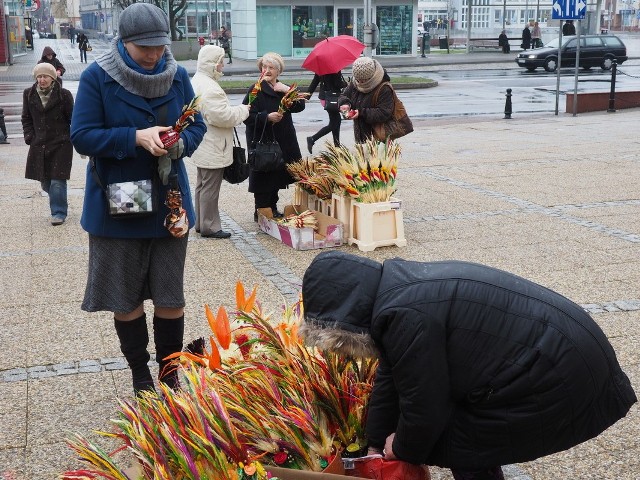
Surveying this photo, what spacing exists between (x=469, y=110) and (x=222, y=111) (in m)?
13.6

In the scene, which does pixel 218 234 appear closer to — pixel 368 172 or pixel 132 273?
pixel 368 172

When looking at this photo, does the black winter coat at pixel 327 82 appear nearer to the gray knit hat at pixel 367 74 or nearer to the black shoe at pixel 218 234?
the gray knit hat at pixel 367 74

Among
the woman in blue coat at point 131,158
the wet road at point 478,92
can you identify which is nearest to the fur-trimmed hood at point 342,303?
the woman in blue coat at point 131,158

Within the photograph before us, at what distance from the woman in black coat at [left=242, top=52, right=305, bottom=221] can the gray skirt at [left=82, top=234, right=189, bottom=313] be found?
3.65m

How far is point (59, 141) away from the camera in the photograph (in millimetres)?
8391

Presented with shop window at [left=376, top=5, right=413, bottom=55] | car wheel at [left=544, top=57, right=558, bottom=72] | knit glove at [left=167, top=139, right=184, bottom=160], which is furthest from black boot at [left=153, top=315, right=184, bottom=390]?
shop window at [left=376, top=5, right=413, bottom=55]

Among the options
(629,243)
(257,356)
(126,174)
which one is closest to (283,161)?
(629,243)

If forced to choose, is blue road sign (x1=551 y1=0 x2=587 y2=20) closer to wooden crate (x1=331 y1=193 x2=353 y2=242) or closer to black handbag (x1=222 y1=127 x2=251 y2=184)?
wooden crate (x1=331 y1=193 x2=353 y2=242)

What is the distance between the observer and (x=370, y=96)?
802 centimetres

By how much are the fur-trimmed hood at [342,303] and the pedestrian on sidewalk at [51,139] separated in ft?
20.8

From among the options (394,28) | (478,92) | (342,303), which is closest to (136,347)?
(342,303)

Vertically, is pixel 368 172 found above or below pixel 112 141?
below

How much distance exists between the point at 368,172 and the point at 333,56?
125 inches

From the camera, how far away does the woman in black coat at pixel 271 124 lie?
7.60 metres
